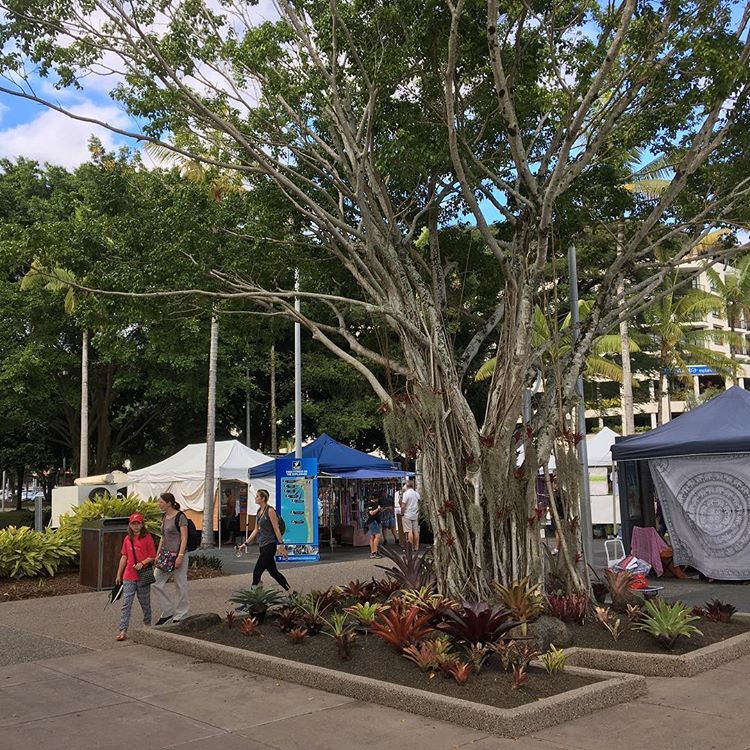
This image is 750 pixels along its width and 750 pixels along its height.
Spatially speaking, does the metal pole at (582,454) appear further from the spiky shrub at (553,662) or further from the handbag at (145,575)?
the handbag at (145,575)

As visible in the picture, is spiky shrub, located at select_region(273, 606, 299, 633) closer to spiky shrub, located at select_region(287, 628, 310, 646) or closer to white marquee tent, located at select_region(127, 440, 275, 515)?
spiky shrub, located at select_region(287, 628, 310, 646)

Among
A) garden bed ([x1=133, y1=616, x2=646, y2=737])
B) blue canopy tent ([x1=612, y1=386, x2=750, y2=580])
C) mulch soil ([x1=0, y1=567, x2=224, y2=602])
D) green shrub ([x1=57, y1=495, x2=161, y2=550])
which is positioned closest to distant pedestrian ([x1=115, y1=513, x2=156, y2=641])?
garden bed ([x1=133, y1=616, x2=646, y2=737])

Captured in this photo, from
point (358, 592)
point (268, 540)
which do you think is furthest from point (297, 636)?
point (268, 540)

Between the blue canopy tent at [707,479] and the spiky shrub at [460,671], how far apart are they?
850 centimetres

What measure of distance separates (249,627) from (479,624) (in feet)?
9.07

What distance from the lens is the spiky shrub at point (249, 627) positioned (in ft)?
28.6

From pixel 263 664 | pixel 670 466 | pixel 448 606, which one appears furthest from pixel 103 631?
pixel 670 466

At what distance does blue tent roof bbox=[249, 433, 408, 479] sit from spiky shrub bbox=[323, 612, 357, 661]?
12.4 m

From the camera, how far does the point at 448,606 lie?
798 centimetres

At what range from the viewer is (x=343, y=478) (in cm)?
2253

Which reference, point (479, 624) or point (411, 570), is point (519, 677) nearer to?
point (479, 624)

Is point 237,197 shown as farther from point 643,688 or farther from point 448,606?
point 643,688

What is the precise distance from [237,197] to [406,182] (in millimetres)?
3219

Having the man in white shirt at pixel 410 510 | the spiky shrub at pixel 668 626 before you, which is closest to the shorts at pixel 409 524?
the man in white shirt at pixel 410 510
